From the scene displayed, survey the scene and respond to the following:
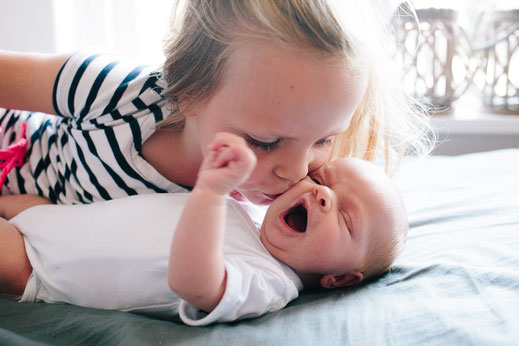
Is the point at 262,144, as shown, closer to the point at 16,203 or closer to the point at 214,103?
the point at 214,103

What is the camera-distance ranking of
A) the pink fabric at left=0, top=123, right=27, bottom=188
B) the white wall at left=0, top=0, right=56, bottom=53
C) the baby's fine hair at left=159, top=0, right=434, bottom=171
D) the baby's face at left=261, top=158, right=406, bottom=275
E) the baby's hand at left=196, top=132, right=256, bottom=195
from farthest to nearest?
the white wall at left=0, top=0, right=56, bottom=53 < the pink fabric at left=0, top=123, right=27, bottom=188 < the baby's face at left=261, top=158, right=406, bottom=275 < the baby's fine hair at left=159, top=0, right=434, bottom=171 < the baby's hand at left=196, top=132, right=256, bottom=195

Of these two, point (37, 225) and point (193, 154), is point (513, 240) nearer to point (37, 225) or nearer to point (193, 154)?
point (193, 154)

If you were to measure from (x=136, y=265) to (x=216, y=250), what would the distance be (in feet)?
0.55

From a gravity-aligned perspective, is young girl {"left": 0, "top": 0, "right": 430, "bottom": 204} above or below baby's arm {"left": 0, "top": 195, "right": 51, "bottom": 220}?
above

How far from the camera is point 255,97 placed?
70 cm

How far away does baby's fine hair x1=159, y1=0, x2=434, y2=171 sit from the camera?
693mm

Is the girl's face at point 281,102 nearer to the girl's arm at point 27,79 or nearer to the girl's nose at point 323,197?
the girl's nose at point 323,197

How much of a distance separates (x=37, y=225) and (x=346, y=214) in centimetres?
51

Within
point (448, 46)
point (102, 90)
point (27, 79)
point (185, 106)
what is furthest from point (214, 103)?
point (448, 46)

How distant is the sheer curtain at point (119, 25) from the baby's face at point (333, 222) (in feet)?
3.54

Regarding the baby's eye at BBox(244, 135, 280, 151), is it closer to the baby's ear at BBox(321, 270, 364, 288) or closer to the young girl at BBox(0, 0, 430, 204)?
the young girl at BBox(0, 0, 430, 204)

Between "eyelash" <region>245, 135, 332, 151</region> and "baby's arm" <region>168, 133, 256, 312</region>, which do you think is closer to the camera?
"baby's arm" <region>168, 133, 256, 312</region>

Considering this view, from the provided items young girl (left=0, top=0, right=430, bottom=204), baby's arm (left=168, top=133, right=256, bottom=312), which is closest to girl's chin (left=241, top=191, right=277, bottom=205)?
young girl (left=0, top=0, right=430, bottom=204)

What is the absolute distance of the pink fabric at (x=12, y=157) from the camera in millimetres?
1094
